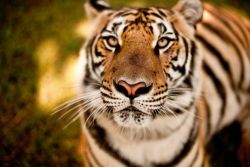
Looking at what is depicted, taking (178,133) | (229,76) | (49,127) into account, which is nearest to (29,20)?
(49,127)

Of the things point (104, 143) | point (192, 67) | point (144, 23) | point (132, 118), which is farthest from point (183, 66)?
point (104, 143)

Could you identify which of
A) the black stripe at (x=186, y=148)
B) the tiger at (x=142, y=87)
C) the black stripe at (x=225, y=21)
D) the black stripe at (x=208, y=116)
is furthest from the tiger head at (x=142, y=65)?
the black stripe at (x=225, y=21)

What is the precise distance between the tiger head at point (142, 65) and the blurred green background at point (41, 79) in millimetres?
461

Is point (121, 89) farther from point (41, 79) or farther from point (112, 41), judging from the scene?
point (41, 79)

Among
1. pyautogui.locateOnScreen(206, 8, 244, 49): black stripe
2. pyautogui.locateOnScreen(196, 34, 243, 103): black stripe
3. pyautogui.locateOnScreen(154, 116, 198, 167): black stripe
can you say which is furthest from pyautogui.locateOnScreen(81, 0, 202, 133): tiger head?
pyautogui.locateOnScreen(206, 8, 244, 49): black stripe

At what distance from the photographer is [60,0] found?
13.0 ft

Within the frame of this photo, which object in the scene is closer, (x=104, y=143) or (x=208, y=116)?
(x=104, y=143)

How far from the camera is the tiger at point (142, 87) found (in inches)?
67.1

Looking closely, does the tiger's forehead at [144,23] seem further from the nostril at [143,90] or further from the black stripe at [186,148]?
the black stripe at [186,148]

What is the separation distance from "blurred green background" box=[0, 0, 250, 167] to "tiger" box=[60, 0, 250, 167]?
17.4 inches

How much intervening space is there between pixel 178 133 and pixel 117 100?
43 centimetres

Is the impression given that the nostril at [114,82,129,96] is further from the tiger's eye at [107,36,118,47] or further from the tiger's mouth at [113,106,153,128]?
the tiger's eye at [107,36,118,47]

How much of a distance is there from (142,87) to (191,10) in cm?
59

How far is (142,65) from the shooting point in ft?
5.58
